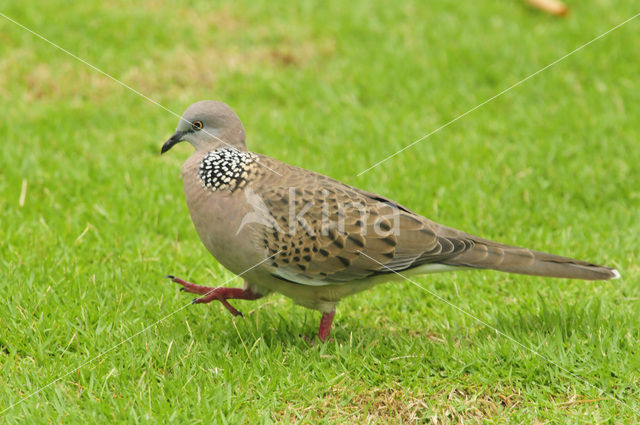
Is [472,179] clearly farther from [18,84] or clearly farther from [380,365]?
[18,84]

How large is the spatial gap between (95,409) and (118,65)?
4.67 meters

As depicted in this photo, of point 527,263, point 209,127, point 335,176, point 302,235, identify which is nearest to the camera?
point 302,235

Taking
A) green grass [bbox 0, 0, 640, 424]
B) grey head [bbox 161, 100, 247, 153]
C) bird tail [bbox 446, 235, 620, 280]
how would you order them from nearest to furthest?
green grass [bbox 0, 0, 640, 424] → bird tail [bbox 446, 235, 620, 280] → grey head [bbox 161, 100, 247, 153]

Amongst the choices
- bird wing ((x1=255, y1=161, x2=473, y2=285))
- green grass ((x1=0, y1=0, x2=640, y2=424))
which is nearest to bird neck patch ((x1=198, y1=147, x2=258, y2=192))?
bird wing ((x1=255, y1=161, x2=473, y2=285))

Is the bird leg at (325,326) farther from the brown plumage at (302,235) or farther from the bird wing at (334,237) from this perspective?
the bird wing at (334,237)

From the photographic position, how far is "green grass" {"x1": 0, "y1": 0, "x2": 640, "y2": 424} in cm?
356

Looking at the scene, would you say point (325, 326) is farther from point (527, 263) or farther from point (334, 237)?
point (527, 263)

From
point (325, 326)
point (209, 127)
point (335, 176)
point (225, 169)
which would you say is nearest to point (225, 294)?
point (325, 326)

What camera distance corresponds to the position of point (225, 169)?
12.5ft

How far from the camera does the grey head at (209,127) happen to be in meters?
3.95

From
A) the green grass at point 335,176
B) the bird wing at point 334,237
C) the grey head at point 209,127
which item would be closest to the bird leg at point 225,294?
the green grass at point 335,176

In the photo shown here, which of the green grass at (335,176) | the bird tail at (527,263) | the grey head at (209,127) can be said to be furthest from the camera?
the grey head at (209,127)

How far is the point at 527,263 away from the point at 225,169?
5.34 ft

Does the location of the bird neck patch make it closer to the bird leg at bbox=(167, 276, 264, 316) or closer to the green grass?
the bird leg at bbox=(167, 276, 264, 316)
